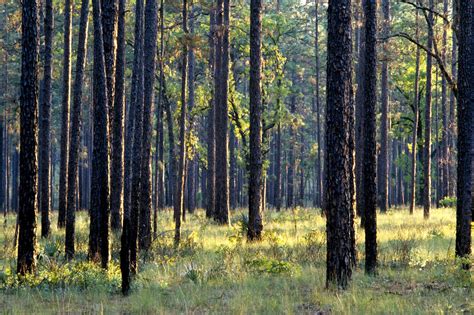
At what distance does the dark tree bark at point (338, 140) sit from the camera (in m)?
9.81

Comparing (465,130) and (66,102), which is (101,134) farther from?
(66,102)

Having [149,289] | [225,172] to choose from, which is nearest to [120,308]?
[149,289]

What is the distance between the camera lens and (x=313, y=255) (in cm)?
1398

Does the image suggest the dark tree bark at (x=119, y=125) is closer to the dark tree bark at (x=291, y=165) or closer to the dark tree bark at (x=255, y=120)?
the dark tree bark at (x=255, y=120)

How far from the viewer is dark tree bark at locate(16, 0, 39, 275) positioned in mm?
10688

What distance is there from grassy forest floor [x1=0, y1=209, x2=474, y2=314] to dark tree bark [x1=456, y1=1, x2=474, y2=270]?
671 mm

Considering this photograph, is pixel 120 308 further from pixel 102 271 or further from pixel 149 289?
pixel 102 271

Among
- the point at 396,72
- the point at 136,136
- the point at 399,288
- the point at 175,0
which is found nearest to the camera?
the point at 399,288

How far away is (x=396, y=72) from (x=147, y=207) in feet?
107

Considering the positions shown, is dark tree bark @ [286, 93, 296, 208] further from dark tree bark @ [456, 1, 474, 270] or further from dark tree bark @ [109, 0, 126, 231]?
dark tree bark @ [456, 1, 474, 270]

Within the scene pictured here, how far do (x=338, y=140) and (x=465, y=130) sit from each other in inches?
132

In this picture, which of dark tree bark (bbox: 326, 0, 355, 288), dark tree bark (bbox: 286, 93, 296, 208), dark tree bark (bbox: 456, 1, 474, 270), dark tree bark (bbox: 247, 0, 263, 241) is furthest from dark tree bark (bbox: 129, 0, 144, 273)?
dark tree bark (bbox: 286, 93, 296, 208)

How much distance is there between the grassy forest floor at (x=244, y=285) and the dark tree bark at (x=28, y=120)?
1119 mm

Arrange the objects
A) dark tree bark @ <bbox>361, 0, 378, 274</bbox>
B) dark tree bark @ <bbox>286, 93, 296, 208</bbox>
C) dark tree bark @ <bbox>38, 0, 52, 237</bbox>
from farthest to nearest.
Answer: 1. dark tree bark @ <bbox>286, 93, 296, 208</bbox>
2. dark tree bark @ <bbox>38, 0, 52, 237</bbox>
3. dark tree bark @ <bbox>361, 0, 378, 274</bbox>
